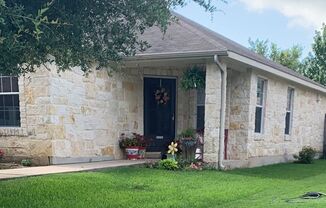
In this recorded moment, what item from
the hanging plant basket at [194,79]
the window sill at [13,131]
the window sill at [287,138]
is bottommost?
the window sill at [287,138]

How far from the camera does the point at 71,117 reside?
8961 mm

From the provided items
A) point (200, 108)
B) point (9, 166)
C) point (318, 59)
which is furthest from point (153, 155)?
point (318, 59)

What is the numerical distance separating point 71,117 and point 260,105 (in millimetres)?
5576

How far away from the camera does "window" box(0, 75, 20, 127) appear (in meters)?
8.91

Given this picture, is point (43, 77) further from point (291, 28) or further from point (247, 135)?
point (291, 28)

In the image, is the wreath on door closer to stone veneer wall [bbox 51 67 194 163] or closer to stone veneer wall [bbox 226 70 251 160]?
stone veneer wall [bbox 51 67 194 163]

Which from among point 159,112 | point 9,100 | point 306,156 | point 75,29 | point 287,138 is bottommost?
point 306,156

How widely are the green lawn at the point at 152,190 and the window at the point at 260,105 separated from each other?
10.3 ft

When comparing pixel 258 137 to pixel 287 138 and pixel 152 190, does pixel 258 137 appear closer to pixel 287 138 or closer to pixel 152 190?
pixel 287 138

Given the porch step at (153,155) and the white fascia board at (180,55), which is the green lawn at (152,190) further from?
the white fascia board at (180,55)

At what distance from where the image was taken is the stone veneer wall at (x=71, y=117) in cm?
856

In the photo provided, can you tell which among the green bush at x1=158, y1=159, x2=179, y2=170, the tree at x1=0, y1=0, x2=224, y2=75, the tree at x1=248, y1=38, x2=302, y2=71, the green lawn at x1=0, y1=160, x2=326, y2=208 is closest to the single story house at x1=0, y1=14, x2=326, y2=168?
the green bush at x1=158, y1=159, x2=179, y2=170

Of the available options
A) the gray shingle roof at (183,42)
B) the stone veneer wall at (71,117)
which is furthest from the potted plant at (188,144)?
the gray shingle roof at (183,42)

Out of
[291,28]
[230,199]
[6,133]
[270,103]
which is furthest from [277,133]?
[291,28]
